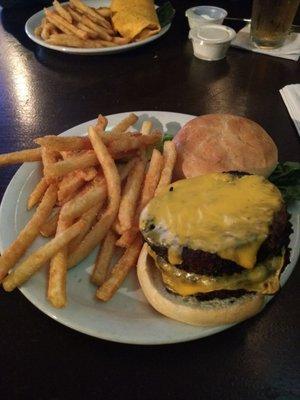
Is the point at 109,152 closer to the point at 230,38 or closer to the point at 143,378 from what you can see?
the point at 143,378

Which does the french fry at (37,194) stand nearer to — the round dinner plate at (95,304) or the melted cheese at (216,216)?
the round dinner plate at (95,304)

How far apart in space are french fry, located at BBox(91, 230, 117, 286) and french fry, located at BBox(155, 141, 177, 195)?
0.85 ft

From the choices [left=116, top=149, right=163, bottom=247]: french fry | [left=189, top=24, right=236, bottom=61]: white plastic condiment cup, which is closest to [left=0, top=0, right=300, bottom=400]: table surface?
[left=189, top=24, right=236, bottom=61]: white plastic condiment cup

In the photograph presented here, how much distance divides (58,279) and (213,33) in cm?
225

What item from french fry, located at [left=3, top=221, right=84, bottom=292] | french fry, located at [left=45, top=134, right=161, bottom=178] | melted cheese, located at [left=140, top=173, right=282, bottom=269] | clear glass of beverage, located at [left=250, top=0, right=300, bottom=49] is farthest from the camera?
clear glass of beverage, located at [left=250, top=0, right=300, bottom=49]

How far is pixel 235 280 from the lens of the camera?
1.17m

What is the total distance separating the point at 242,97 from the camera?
2545mm

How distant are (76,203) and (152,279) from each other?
0.39 metres

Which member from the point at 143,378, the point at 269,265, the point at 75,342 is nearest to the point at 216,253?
the point at 269,265

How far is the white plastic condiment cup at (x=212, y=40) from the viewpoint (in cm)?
274

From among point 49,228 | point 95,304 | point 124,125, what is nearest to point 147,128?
point 124,125

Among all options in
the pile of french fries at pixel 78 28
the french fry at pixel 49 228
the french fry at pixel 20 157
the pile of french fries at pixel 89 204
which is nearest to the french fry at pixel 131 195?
the pile of french fries at pixel 89 204

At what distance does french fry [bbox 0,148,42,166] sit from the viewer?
1.59 metres

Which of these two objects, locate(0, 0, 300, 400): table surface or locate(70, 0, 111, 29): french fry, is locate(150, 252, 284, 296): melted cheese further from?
locate(70, 0, 111, 29): french fry
